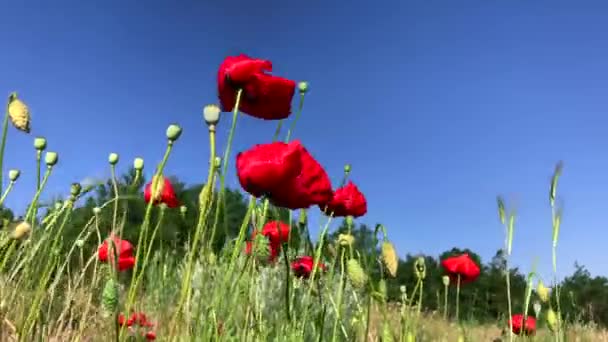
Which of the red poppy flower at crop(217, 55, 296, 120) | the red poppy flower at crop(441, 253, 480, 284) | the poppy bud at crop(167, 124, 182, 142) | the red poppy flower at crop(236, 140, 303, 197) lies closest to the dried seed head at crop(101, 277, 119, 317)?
the poppy bud at crop(167, 124, 182, 142)

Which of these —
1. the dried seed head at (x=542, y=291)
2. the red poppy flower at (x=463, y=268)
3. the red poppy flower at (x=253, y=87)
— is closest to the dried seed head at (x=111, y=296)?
the red poppy flower at (x=253, y=87)

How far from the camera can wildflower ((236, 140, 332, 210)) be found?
140cm

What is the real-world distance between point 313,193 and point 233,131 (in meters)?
0.48

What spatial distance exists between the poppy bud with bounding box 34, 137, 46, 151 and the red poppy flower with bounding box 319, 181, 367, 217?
2.88 feet

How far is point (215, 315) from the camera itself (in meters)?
1.54

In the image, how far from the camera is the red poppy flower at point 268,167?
1.39 meters

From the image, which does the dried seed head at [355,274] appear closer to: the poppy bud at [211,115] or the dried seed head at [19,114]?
the poppy bud at [211,115]

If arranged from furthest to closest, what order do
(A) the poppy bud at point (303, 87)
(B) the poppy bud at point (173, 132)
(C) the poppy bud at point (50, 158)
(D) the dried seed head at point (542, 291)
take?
(A) the poppy bud at point (303, 87), (D) the dried seed head at point (542, 291), (C) the poppy bud at point (50, 158), (B) the poppy bud at point (173, 132)

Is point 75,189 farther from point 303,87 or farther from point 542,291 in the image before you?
point 542,291

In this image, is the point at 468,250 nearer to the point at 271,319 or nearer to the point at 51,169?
the point at 271,319

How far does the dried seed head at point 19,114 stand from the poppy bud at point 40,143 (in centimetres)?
32

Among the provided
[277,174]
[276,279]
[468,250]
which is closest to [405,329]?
[277,174]

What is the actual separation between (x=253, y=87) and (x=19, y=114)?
48 cm

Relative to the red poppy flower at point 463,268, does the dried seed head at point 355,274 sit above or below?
below
